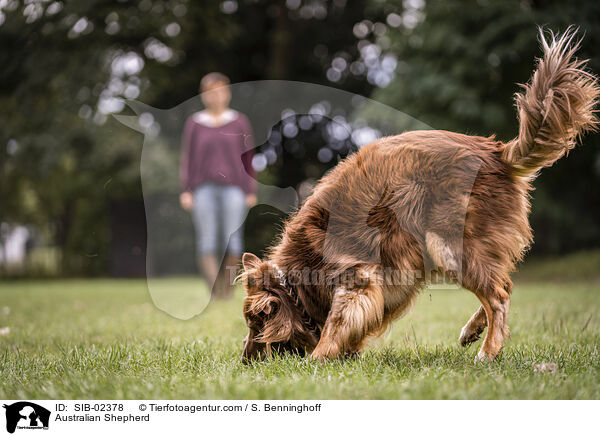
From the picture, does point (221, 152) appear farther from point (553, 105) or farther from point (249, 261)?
point (553, 105)

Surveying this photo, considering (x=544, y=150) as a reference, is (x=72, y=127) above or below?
above

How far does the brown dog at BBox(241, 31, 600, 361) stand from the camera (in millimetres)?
2477

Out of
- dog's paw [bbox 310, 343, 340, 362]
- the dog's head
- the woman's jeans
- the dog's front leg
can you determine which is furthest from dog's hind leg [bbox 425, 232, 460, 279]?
the woman's jeans

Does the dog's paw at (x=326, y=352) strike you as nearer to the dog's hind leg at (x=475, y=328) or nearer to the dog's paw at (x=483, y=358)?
the dog's paw at (x=483, y=358)

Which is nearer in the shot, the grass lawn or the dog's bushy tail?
the grass lawn

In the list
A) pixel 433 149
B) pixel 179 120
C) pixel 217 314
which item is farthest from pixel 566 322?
pixel 179 120

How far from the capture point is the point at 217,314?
4773 millimetres

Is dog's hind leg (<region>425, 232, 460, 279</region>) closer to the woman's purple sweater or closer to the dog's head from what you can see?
the dog's head

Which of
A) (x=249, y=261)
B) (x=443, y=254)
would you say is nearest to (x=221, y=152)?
(x=249, y=261)

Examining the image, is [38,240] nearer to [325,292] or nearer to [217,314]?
[217,314]

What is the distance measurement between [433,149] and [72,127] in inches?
397

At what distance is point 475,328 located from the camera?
9.46 ft
